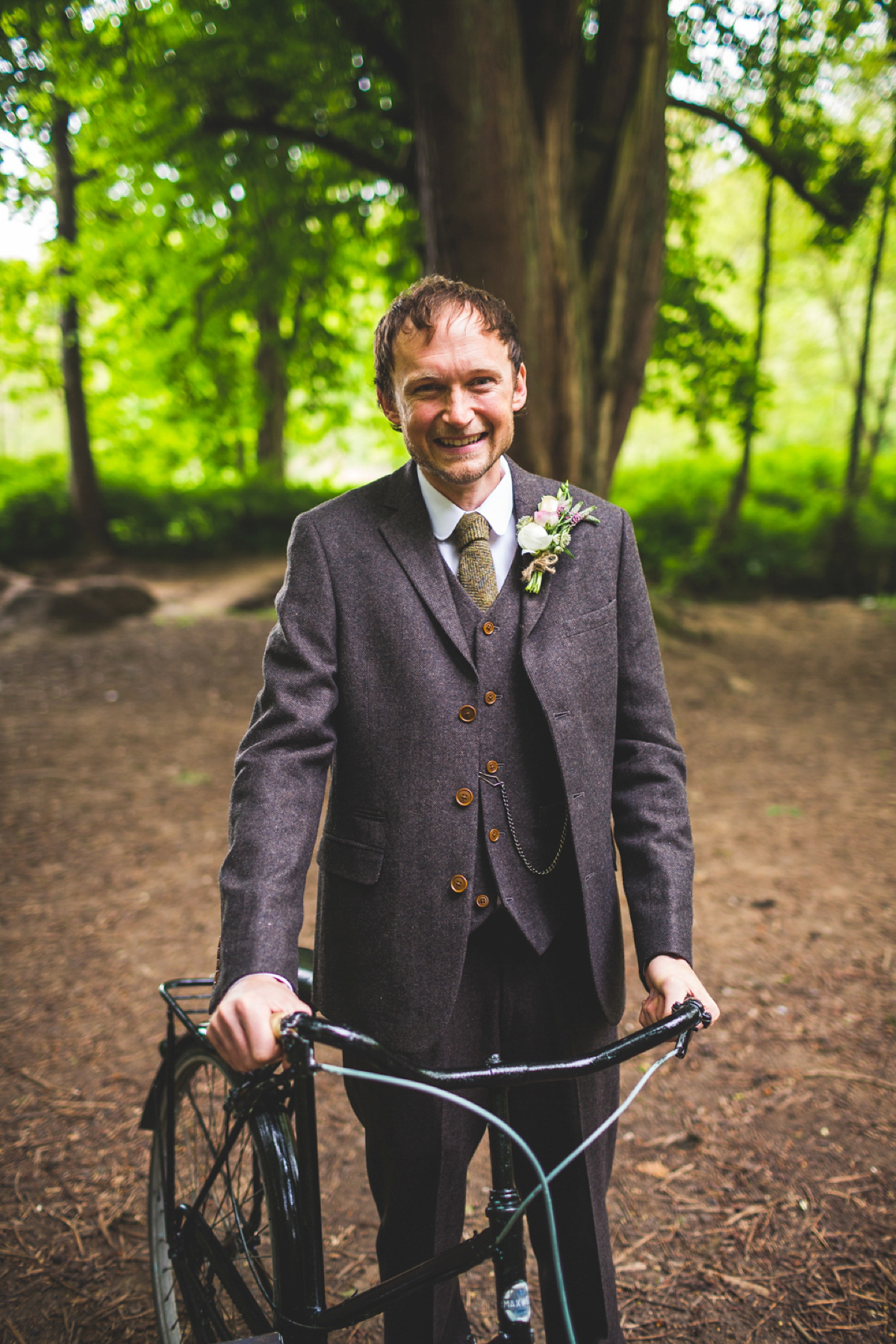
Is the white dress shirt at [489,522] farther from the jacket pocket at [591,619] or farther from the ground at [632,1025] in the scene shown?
the ground at [632,1025]

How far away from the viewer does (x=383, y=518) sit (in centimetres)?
171

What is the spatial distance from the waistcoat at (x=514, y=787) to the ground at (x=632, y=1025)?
1.46 m

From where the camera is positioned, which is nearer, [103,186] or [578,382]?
[578,382]

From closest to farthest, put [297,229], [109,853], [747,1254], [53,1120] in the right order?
[747,1254] → [53,1120] → [109,853] → [297,229]

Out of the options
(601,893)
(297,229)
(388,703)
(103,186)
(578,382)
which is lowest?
(601,893)

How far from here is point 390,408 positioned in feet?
5.70

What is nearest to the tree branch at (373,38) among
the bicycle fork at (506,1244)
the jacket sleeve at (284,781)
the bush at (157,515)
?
the jacket sleeve at (284,781)

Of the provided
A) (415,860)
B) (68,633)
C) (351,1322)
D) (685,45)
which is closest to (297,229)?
(685,45)

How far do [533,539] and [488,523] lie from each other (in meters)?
0.11

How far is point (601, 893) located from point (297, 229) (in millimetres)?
7912

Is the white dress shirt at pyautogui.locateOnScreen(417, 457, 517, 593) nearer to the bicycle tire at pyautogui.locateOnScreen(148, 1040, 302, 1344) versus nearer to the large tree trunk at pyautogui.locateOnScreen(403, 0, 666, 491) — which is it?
the bicycle tire at pyautogui.locateOnScreen(148, 1040, 302, 1344)

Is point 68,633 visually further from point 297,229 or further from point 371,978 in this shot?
point 371,978

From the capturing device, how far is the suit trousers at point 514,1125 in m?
1.66

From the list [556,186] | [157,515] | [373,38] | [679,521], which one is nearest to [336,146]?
[373,38]
